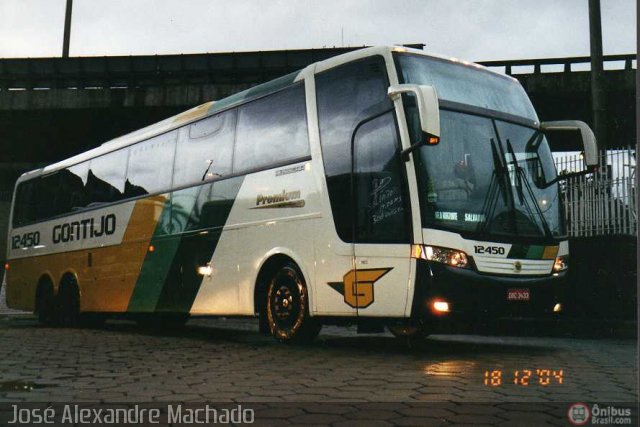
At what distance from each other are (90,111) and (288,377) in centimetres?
2597

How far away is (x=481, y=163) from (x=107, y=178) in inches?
324

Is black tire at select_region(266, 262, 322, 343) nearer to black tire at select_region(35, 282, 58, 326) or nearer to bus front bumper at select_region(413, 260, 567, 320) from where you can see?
bus front bumper at select_region(413, 260, 567, 320)

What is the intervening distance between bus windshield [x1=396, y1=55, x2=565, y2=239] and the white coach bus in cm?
2

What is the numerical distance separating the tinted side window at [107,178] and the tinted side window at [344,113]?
5.88 m

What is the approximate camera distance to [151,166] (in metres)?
13.0

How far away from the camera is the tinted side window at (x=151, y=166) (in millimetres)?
12445

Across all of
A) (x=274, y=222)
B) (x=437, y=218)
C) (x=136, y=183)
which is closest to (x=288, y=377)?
(x=437, y=218)

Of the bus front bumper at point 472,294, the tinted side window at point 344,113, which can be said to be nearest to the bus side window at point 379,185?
the tinted side window at point 344,113

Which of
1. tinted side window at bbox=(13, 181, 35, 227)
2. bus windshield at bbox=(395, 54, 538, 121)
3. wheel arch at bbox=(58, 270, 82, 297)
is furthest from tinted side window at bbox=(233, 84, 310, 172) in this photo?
tinted side window at bbox=(13, 181, 35, 227)

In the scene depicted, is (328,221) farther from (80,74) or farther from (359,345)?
(80,74)

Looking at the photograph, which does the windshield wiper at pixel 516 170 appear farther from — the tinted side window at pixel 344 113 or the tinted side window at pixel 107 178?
the tinted side window at pixel 107 178

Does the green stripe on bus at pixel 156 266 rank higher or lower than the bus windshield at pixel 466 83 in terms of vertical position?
lower

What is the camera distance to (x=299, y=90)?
9.78m

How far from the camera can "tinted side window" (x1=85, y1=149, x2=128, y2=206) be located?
14.0 meters
